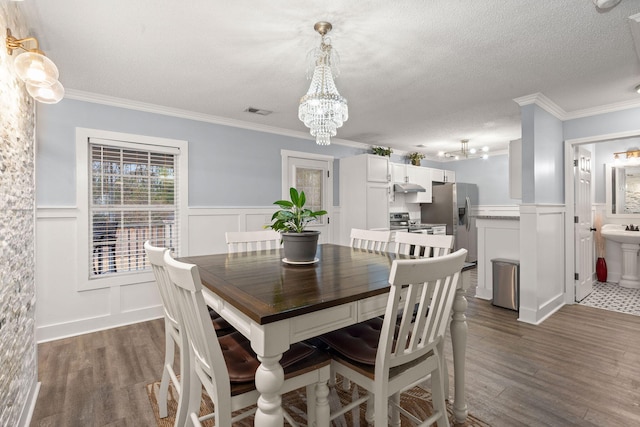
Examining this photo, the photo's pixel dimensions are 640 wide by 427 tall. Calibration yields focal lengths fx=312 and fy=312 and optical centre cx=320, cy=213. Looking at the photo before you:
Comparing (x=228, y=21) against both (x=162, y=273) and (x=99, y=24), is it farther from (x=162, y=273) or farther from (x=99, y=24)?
(x=162, y=273)

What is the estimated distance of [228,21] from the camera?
190 cm

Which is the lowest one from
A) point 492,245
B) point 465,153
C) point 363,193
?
point 492,245

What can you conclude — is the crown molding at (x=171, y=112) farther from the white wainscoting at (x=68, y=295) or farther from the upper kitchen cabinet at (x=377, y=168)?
the white wainscoting at (x=68, y=295)

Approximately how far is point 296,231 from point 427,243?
910 millimetres

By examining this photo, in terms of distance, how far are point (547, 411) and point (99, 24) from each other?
11.6 ft

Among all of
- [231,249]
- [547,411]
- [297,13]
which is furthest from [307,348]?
[297,13]

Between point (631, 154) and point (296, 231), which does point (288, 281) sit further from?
point (631, 154)

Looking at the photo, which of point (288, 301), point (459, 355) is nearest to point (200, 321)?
point (288, 301)

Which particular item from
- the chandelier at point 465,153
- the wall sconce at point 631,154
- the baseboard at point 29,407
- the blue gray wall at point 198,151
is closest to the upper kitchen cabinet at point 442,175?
the chandelier at point 465,153

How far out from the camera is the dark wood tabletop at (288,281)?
111 cm

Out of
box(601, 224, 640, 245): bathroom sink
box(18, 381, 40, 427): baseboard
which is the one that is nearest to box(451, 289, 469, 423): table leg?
box(18, 381, 40, 427): baseboard

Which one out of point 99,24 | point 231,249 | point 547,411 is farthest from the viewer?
point 231,249

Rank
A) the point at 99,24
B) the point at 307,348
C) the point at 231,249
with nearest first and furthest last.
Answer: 1. the point at 307,348
2. the point at 99,24
3. the point at 231,249

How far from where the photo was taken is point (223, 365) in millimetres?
1103
